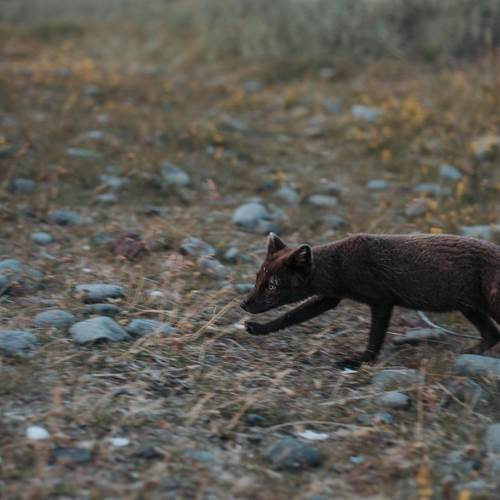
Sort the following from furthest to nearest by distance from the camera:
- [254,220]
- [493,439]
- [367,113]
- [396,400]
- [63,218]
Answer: [367,113] < [254,220] < [63,218] < [396,400] < [493,439]

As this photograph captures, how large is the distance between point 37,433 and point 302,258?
6.34ft

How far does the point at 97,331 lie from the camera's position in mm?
4422

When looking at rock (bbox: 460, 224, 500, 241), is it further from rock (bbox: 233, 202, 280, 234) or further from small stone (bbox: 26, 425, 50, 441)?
small stone (bbox: 26, 425, 50, 441)

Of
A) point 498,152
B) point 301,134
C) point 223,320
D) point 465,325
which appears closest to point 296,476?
point 223,320

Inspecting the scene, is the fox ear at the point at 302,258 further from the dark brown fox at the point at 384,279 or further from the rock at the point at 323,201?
the rock at the point at 323,201

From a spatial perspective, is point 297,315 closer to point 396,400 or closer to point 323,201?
point 396,400

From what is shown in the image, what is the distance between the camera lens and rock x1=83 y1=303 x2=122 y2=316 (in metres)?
4.83

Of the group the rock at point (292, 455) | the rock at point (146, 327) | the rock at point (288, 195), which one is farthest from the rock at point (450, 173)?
the rock at point (292, 455)

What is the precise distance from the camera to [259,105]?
9578 mm

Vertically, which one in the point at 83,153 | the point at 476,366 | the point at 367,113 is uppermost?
the point at 367,113

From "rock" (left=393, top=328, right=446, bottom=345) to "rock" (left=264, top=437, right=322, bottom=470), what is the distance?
1541mm

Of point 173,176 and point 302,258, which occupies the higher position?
point 302,258

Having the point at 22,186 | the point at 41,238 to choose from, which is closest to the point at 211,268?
the point at 41,238

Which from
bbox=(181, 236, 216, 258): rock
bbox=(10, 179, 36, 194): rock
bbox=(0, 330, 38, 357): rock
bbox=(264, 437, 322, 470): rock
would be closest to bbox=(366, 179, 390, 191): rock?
bbox=(181, 236, 216, 258): rock
